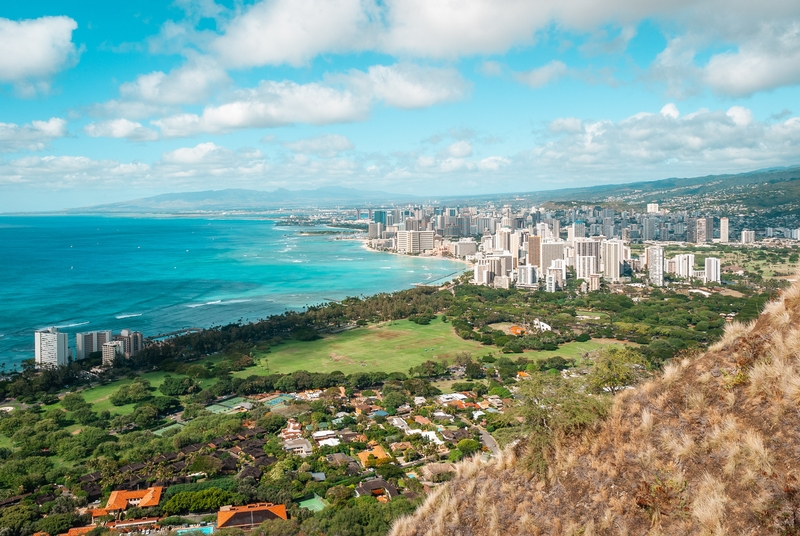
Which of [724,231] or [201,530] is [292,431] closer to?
[201,530]

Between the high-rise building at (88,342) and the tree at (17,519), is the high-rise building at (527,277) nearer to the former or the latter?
the high-rise building at (88,342)

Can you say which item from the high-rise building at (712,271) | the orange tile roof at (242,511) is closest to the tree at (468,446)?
the orange tile roof at (242,511)

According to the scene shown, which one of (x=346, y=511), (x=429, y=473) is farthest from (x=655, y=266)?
(x=346, y=511)

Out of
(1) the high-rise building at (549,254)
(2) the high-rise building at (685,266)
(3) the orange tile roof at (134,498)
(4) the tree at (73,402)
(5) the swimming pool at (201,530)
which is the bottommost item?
(5) the swimming pool at (201,530)

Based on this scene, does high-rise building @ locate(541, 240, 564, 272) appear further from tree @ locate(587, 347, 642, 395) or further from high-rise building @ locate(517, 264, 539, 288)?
tree @ locate(587, 347, 642, 395)

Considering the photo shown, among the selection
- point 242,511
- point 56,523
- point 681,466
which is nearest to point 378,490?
point 242,511

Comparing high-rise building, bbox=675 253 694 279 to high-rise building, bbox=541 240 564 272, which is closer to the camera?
high-rise building, bbox=675 253 694 279

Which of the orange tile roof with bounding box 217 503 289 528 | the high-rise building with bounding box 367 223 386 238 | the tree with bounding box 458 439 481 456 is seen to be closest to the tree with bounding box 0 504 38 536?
the orange tile roof with bounding box 217 503 289 528

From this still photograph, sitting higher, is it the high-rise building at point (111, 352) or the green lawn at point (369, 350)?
the high-rise building at point (111, 352)
